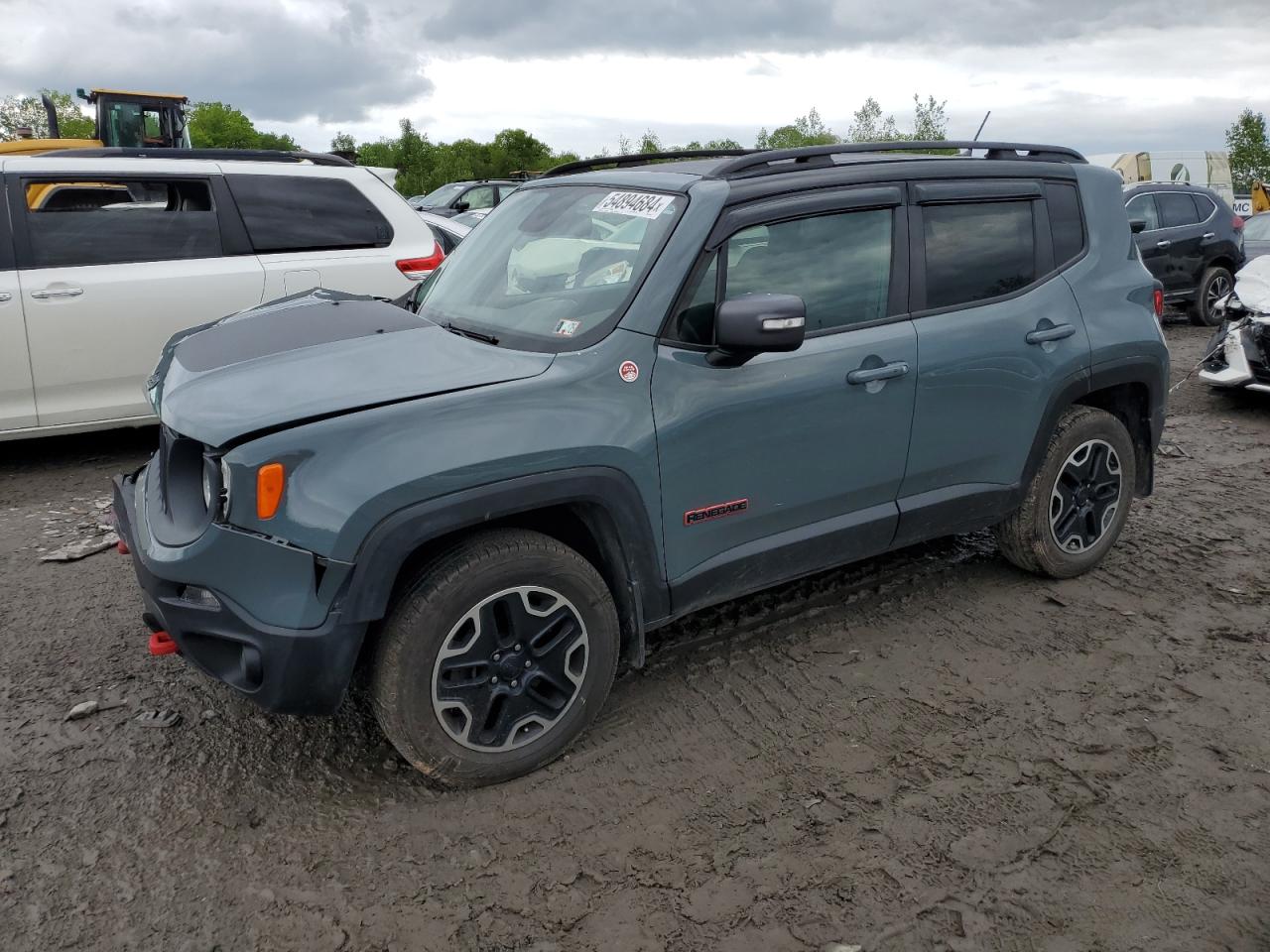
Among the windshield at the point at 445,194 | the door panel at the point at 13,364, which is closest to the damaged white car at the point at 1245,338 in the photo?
the door panel at the point at 13,364

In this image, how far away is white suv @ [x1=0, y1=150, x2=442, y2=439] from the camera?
5.86 meters

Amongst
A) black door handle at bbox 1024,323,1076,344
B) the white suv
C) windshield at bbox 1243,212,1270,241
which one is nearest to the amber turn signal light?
black door handle at bbox 1024,323,1076,344

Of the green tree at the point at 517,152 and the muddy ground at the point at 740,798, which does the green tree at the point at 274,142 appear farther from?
the muddy ground at the point at 740,798

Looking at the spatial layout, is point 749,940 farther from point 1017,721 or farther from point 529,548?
point 1017,721

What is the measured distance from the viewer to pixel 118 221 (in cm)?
612

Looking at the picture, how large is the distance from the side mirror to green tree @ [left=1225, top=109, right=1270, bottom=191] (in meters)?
52.8

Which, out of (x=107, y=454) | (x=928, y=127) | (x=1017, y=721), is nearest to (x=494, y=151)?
(x=928, y=127)

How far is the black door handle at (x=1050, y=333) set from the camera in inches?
160

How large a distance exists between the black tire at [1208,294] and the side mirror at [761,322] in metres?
11.0

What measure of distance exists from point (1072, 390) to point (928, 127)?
33396 mm

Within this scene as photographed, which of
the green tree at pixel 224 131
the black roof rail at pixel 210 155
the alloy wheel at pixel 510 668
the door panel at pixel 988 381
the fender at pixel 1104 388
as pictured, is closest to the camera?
the alloy wheel at pixel 510 668

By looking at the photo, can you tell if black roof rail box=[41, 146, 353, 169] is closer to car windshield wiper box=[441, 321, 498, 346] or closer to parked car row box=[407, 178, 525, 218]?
car windshield wiper box=[441, 321, 498, 346]

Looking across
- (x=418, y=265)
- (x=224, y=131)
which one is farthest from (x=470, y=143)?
(x=418, y=265)

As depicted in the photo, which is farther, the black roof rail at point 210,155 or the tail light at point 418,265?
the tail light at point 418,265
